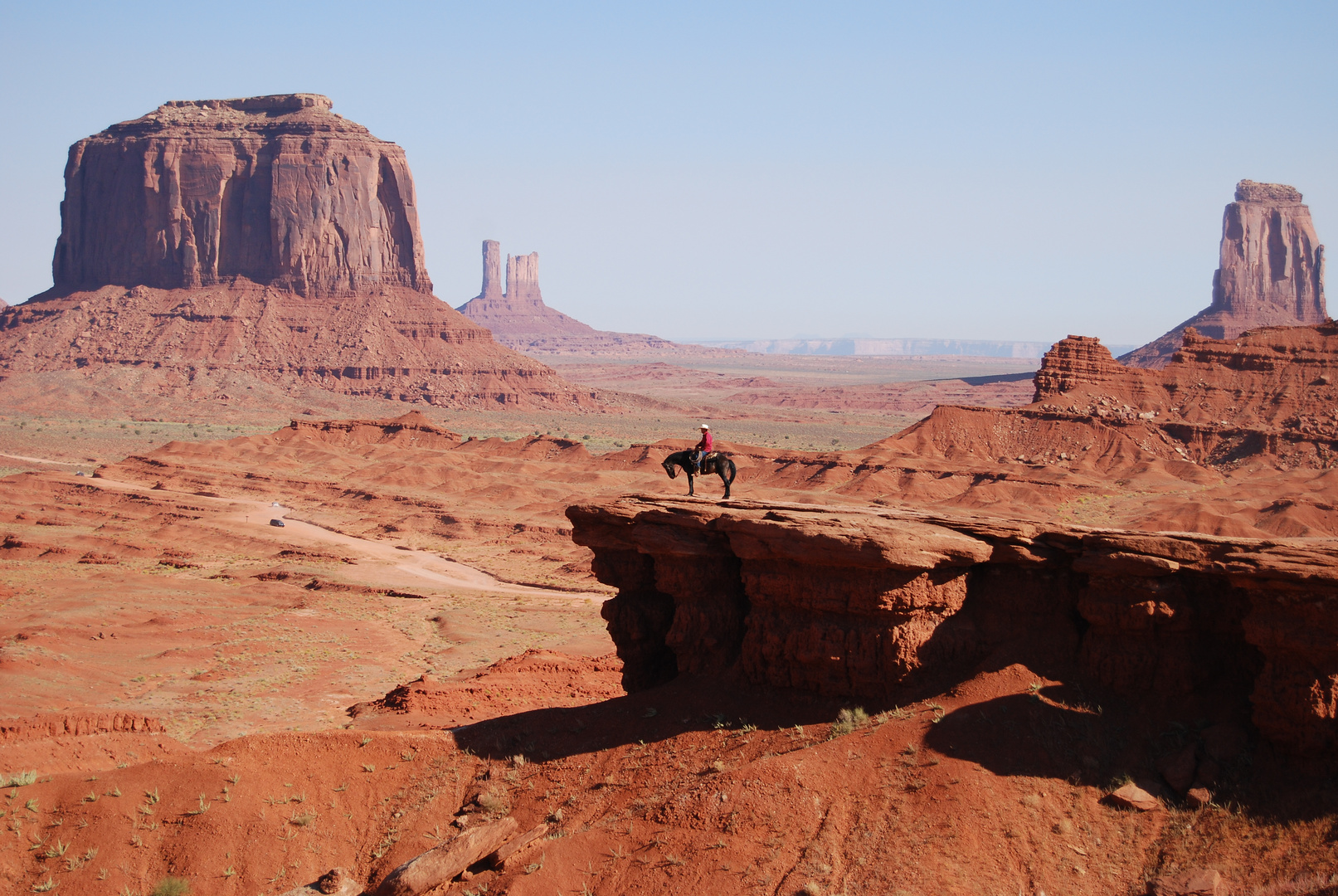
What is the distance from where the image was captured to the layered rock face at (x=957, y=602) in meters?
11.8

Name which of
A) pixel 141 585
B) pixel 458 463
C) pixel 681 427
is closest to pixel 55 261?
pixel 681 427

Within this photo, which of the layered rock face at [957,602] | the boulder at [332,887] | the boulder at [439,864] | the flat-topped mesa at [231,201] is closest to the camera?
the layered rock face at [957,602]

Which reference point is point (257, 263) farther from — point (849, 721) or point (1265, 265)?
point (1265, 265)

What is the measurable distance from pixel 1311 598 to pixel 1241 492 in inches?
1809

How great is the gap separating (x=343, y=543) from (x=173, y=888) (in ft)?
127

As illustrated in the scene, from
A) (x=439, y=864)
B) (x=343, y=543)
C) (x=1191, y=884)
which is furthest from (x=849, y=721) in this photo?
(x=343, y=543)

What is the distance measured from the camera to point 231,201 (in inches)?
5305

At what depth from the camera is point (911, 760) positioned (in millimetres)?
12812

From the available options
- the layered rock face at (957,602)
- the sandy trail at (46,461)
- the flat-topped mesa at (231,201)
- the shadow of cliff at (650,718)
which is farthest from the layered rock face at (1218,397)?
the flat-topped mesa at (231,201)

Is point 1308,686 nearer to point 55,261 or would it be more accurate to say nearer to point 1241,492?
point 1241,492

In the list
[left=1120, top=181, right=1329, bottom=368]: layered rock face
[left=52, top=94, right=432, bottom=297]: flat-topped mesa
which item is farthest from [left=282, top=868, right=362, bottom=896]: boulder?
[left=1120, top=181, right=1329, bottom=368]: layered rock face

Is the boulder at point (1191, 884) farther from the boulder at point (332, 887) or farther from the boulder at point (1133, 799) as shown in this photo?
the boulder at point (332, 887)

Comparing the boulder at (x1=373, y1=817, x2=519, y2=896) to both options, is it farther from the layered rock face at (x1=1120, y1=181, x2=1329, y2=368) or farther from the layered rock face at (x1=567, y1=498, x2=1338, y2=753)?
the layered rock face at (x1=1120, y1=181, x2=1329, y2=368)

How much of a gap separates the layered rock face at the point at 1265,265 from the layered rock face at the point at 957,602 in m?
171
